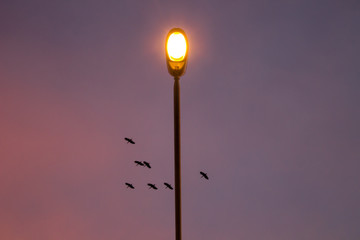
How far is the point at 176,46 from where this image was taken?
7.95 m

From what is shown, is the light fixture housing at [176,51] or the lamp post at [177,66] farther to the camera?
the light fixture housing at [176,51]

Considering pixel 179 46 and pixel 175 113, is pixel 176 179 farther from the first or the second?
pixel 179 46

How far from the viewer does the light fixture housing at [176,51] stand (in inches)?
311

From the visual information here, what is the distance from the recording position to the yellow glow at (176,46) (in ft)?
25.9

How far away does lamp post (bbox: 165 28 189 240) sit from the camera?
7.63 metres

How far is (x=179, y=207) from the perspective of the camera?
762 cm

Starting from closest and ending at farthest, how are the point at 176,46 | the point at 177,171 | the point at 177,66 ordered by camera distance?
the point at 177,171 → the point at 176,46 → the point at 177,66

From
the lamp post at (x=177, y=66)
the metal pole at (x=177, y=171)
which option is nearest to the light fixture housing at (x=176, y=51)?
the lamp post at (x=177, y=66)

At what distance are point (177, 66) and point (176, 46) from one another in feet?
1.27

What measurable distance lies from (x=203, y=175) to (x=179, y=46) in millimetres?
2635

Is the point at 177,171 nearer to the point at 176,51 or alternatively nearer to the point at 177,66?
the point at 177,66

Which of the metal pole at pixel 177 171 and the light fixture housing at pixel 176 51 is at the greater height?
the light fixture housing at pixel 176 51

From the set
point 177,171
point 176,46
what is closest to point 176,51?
point 176,46

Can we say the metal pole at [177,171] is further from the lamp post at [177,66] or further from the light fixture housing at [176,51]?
the light fixture housing at [176,51]
